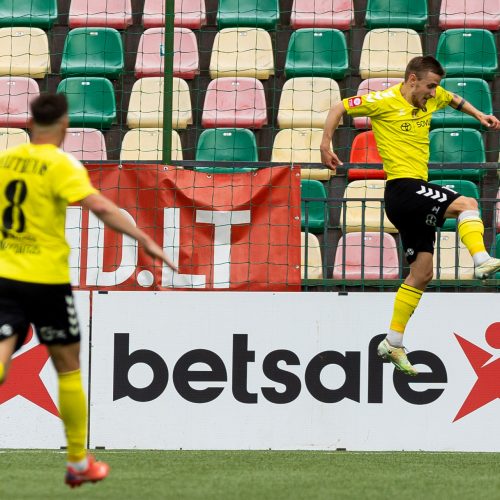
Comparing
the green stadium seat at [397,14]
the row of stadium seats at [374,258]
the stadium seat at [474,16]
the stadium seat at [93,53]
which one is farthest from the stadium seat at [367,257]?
the stadium seat at [93,53]

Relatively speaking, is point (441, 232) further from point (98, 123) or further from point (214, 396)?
point (98, 123)

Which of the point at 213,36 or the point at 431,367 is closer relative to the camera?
the point at 431,367

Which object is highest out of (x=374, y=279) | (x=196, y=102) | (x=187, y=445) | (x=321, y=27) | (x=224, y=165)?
(x=321, y=27)

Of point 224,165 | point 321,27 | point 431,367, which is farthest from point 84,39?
point 431,367

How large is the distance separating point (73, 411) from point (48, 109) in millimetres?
1554

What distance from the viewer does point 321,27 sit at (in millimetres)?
13062

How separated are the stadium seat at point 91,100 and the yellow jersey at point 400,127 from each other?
398cm

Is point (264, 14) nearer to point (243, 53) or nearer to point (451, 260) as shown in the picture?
point (243, 53)

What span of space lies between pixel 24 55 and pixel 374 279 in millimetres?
4999

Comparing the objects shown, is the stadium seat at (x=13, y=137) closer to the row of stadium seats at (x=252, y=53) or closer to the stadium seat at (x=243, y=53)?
the row of stadium seats at (x=252, y=53)

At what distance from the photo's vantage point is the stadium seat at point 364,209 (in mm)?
10312

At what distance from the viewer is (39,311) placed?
20.3ft

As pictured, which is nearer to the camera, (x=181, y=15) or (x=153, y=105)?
(x=153, y=105)

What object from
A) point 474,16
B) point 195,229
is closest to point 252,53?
point 474,16
